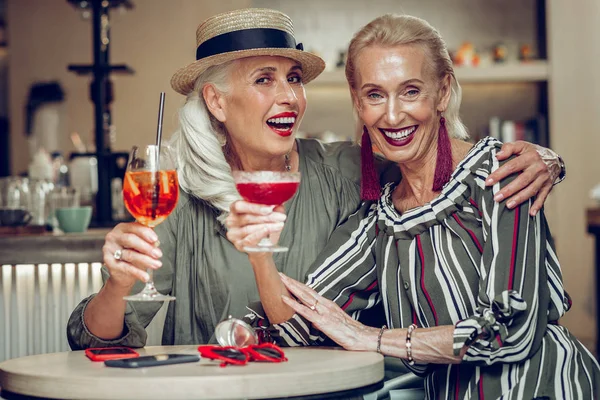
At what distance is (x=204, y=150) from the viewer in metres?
2.57

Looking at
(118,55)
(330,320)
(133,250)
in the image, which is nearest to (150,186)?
(133,250)

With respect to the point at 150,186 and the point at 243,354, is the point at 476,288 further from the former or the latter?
the point at 150,186

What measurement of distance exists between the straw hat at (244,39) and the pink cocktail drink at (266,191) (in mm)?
734

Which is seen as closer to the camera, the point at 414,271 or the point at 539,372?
the point at 539,372

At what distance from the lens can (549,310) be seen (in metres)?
2.15

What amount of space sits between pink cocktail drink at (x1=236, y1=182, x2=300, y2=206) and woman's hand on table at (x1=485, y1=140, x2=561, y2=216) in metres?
0.54

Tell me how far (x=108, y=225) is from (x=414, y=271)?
195 cm

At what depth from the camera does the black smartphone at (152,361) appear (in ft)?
5.59

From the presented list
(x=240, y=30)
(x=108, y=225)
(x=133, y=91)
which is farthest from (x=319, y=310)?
(x=133, y=91)

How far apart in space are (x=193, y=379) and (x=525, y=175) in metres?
0.97

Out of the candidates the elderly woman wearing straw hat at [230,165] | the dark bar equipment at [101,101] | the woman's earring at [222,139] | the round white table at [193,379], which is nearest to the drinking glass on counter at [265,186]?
the round white table at [193,379]

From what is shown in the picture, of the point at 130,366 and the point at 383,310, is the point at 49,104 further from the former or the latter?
the point at 130,366

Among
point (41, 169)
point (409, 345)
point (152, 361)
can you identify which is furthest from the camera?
point (41, 169)

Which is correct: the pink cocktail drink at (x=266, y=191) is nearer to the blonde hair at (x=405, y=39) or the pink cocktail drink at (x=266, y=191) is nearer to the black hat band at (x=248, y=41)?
the blonde hair at (x=405, y=39)
